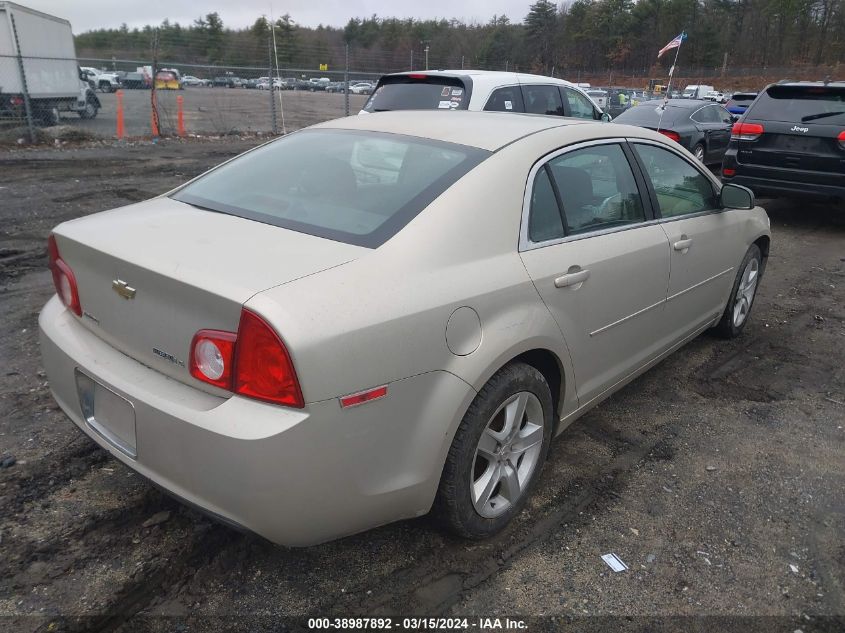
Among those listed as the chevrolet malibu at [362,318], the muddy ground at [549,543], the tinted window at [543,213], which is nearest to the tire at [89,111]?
the muddy ground at [549,543]

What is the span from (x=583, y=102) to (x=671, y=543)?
23.8 ft

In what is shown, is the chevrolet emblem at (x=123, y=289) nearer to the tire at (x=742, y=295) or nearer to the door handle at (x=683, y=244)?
the door handle at (x=683, y=244)

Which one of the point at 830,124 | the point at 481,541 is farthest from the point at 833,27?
the point at 481,541

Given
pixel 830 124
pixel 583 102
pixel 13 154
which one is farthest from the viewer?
pixel 13 154

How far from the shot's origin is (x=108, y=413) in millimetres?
2283

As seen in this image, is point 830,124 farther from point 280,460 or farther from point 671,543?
point 280,460

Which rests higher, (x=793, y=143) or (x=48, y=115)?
(x=793, y=143)

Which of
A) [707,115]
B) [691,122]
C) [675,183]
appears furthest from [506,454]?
[707,115]

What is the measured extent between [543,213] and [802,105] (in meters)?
7.38

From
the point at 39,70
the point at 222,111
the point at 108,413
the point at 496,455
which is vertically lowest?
the point at 496,455

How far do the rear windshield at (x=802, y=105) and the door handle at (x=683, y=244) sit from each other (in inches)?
228

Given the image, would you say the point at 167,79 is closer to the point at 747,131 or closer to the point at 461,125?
the point at 747,131

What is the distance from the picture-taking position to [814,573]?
254 centimetres

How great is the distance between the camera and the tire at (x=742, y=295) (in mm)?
4629
